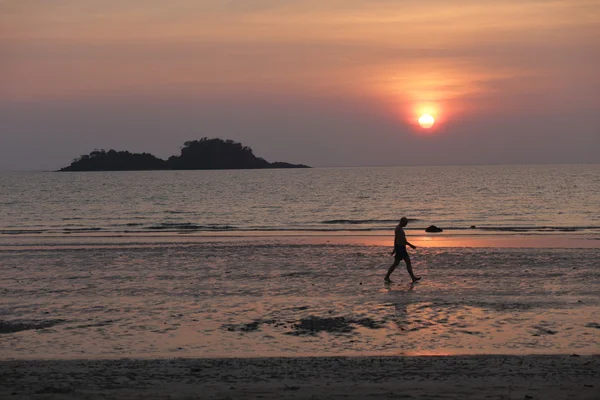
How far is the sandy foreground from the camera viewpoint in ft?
32.7

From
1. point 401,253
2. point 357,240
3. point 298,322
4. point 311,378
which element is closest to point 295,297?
point 298,322

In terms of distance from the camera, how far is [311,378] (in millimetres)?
10898

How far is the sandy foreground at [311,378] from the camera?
32.7ft

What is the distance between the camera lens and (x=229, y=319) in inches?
632

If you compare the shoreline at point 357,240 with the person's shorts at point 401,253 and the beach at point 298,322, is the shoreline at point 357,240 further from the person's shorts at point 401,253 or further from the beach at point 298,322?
the person's shorts at point 401,253

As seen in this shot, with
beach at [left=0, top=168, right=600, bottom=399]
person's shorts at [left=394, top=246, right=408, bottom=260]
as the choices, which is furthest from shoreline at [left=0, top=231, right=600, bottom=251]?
person's shorts at [left=394, top=246, right=408, bottom=260]

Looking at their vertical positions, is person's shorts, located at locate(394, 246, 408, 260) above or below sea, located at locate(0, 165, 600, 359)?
A: above

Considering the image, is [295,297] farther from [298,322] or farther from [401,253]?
[401,253]

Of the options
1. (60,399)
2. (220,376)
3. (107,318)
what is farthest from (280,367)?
(107,318)

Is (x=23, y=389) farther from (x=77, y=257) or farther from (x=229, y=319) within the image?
(x=77, y=257)

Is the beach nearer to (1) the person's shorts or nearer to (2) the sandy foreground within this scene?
(2) the sandy foreground

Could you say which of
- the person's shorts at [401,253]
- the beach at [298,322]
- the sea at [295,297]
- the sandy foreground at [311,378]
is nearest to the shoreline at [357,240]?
the sea at [295,297]

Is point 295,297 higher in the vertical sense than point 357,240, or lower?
higher

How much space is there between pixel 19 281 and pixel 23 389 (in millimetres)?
13099
